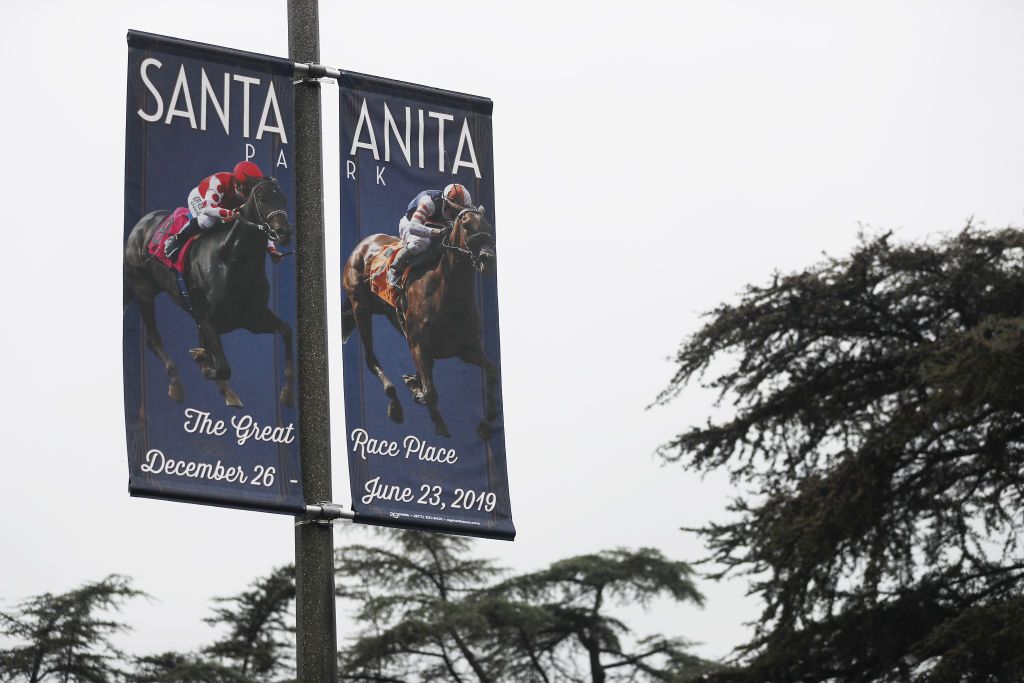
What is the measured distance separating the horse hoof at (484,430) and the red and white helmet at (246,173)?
5.46 ft

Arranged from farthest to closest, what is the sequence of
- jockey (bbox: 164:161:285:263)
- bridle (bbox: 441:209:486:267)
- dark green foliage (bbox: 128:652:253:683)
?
dark green foliage (bbox: 128:652:253:683) < bridle (bbox: 441:209:486:267) < jockey (bbox: 164:161:285:263)

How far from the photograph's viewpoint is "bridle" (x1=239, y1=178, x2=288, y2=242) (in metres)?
7.74

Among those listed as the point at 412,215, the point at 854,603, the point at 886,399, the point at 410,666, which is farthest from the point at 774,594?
the point at 412,215

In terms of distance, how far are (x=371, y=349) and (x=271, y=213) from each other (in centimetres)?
82

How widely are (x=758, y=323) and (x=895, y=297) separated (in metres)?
2.17

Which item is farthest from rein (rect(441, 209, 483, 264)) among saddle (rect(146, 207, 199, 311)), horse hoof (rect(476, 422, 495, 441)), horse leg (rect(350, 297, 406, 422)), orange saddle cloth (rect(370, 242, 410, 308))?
saddle (rect(146, 207, 199, 311))

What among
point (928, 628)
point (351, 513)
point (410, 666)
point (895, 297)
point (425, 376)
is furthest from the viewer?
point (410, 666)

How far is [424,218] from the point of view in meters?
8.28

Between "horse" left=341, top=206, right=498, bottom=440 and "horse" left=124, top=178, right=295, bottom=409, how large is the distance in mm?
412

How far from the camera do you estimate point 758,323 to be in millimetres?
25344

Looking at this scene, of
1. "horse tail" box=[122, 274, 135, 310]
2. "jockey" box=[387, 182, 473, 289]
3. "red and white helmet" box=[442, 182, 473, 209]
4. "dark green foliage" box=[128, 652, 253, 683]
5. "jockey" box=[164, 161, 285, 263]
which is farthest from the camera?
"dark green foliage" box=[128, 652, 253, 683]

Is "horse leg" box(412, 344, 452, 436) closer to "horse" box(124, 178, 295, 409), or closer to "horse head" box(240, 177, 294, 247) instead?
"horse" box(124, 178, 295, 409)

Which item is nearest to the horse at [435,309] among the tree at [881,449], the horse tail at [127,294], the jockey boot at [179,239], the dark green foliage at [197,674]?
the jockey boot at [179,239]

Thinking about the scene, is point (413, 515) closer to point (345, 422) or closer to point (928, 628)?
point (345, 422)
